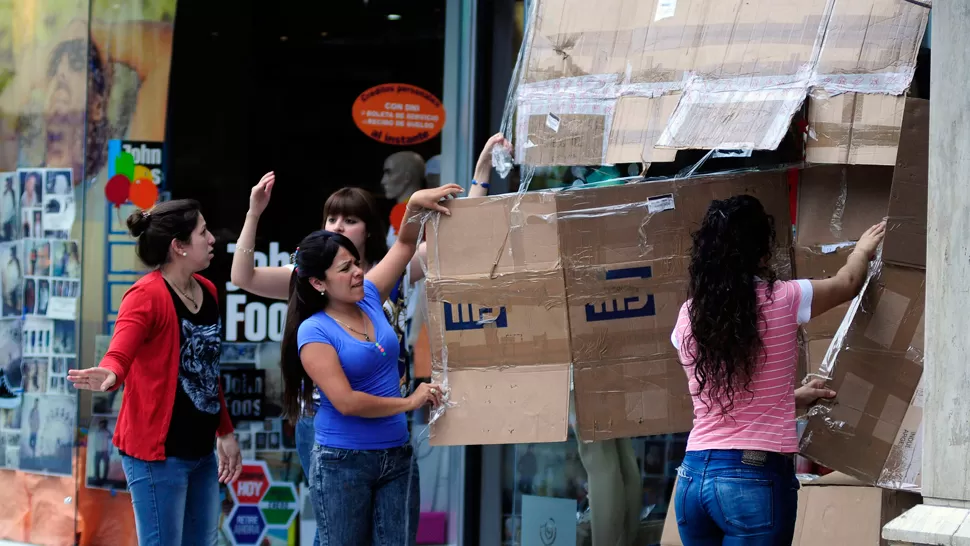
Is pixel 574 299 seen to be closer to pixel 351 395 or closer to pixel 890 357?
pixel 351 395

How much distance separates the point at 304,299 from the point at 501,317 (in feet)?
2.19

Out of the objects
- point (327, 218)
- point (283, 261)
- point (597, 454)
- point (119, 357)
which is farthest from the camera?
point (283, 261)

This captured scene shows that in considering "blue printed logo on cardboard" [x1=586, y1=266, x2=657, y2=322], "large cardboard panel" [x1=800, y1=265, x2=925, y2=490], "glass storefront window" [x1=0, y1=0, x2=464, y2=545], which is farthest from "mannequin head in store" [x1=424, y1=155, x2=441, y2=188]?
"large cardboard panel" [x1=800, y1=265, x2=925, y2=490]

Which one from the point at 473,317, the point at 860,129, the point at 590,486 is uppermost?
the point at 860,129

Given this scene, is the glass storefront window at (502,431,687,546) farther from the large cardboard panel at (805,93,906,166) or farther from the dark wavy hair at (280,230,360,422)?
the large cardboard panel at (805,93,906,166)

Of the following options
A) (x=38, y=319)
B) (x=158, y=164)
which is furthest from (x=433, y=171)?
(x=38, y=319)

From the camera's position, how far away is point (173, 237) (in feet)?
14.0

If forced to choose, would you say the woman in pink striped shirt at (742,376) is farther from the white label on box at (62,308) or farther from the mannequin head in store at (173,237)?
the white label on box at (62,308)

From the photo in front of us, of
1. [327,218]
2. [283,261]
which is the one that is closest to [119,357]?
[327,218]

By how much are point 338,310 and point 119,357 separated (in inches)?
32.5

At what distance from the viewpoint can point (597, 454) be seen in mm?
5047

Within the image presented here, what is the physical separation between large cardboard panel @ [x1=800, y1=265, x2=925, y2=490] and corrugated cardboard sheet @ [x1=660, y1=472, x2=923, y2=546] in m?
0.34

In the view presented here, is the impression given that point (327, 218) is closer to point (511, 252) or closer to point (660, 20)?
point (511, 252)

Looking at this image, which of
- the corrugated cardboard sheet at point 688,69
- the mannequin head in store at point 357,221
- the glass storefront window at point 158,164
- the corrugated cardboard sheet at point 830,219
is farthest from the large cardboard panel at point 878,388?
the glass storefront window at point 158,164
